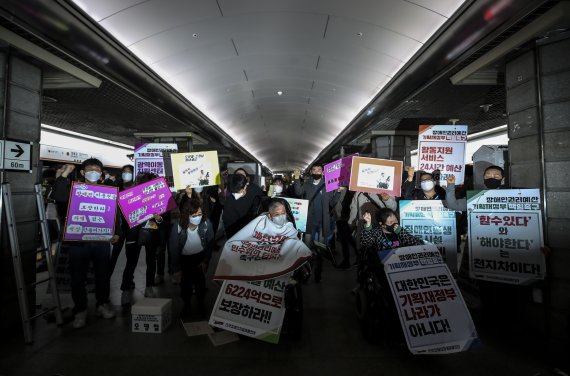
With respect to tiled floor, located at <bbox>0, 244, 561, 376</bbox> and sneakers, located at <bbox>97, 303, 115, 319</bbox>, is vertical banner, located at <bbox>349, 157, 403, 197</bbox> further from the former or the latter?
sneakers, located at <bbox>97, 303, 115, 319</bbox>

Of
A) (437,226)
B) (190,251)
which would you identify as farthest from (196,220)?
(437,226)

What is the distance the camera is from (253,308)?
2.94 metres

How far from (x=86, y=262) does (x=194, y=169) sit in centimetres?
205

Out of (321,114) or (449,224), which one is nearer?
(449,224)

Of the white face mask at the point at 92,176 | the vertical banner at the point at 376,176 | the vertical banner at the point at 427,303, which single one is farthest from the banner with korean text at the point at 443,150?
→ the white face mask at the point at 92,176

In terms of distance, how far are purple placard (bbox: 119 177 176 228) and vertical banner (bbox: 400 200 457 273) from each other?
329cm

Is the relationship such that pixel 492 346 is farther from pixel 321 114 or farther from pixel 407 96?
pixel 321 114

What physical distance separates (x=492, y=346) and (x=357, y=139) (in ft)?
29.8

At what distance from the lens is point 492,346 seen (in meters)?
2.97

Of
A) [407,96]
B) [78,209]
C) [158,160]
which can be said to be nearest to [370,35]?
[407,96]

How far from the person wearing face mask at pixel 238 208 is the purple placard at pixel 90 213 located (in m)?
1.47

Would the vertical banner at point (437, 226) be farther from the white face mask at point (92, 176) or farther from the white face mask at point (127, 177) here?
the white face mask at point (127, 177)

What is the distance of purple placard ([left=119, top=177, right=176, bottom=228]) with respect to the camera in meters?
3.97

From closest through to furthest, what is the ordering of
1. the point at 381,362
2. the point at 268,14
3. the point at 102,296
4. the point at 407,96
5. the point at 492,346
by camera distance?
the point at 381,362 → the point at 492,346 → the point at 102,296 → the point at 268,14 → the point at 407,96
